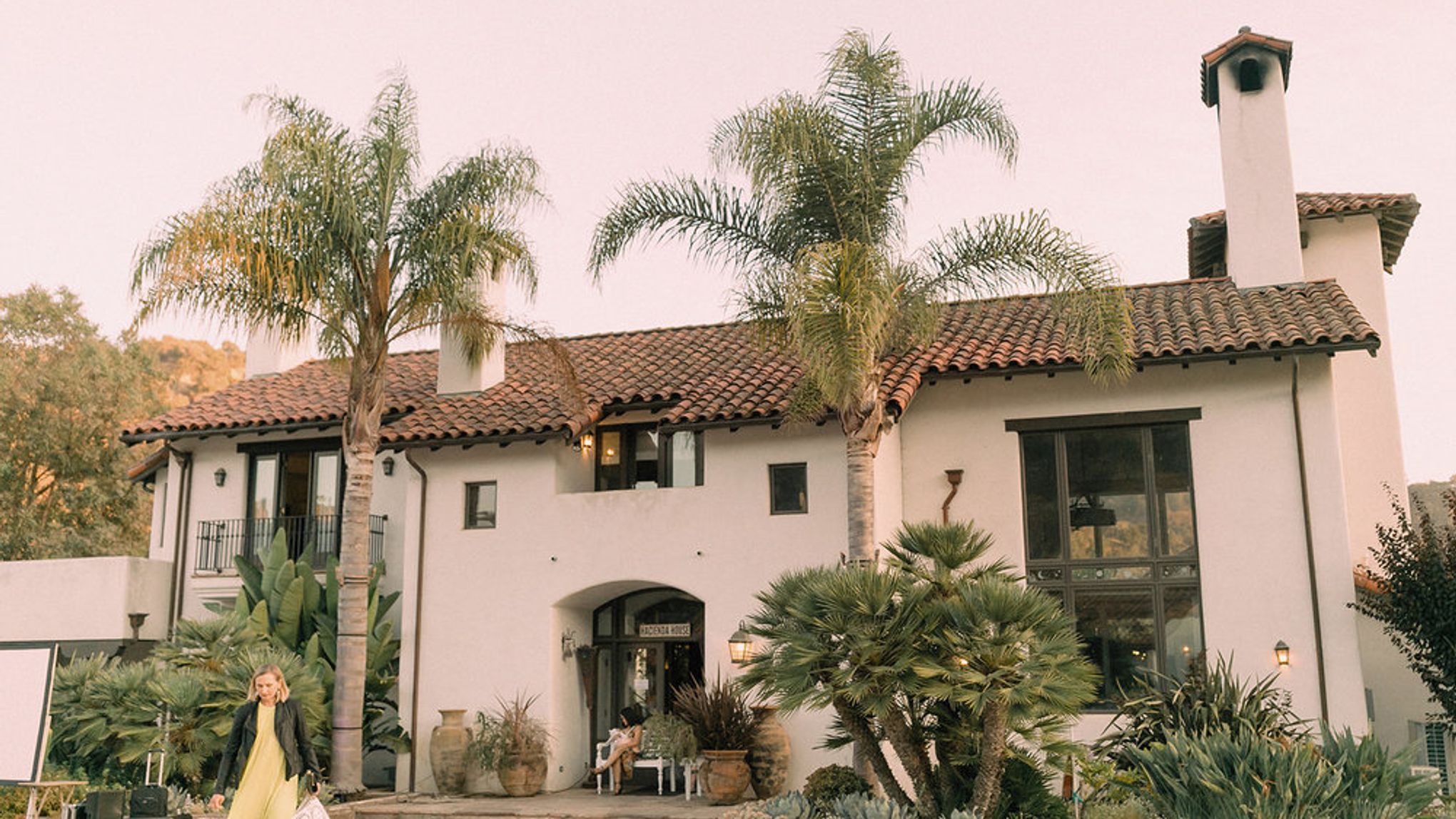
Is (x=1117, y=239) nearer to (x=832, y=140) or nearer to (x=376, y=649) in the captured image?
(x=832, y=140)

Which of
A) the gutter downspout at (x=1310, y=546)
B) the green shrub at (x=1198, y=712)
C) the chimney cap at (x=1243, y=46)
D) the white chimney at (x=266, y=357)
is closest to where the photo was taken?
the green shrub at (x=1198, y=712)

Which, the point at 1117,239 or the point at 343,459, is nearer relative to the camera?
the point at 1117,239

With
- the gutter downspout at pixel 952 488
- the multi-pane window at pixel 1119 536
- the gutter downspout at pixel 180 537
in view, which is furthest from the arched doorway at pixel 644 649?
the gutter downspout at pixel 180 537

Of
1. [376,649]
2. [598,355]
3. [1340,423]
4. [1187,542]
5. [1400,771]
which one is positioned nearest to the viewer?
[1400,771]

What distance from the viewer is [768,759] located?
53.7 feet

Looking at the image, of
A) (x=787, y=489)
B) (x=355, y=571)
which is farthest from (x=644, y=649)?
(x=355, y=571)

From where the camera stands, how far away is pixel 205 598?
21641mm

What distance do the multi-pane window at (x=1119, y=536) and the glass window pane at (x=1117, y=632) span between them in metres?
0.01

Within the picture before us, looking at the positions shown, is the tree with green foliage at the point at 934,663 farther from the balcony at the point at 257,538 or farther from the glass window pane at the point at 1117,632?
the balcony at the point at 257,538

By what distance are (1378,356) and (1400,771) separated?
43.6 feet

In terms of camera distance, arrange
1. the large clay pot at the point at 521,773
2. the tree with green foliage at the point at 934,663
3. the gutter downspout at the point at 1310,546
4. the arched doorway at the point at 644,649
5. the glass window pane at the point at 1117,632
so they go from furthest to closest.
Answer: the arched doorway at the point at 644,649, the large clay pot at the point at 521,773, the glass window pane at the point at 1117,632, the gutter downspout at the point at 1310,546, the tree with green foliage at the point at 934,663

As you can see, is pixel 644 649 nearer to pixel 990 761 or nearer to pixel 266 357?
pixel 990 761

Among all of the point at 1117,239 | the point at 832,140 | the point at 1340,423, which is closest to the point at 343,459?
the point at 832,140

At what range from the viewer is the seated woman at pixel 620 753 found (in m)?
17.8
